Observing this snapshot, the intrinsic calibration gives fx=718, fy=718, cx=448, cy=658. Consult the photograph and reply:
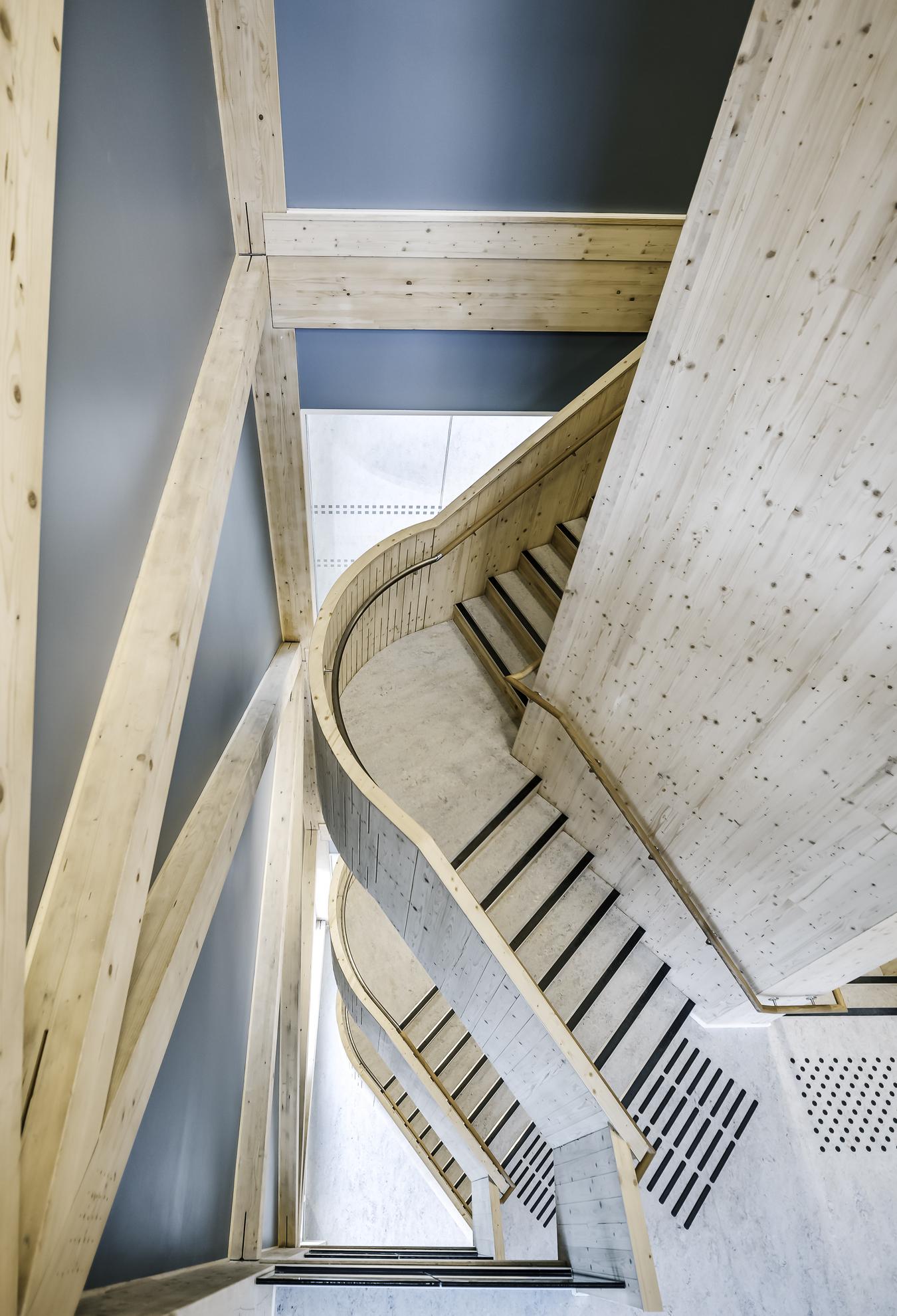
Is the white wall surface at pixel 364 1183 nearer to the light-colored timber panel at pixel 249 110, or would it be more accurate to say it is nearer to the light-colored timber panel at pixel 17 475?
the light-colored timber panel at pixel 17 475

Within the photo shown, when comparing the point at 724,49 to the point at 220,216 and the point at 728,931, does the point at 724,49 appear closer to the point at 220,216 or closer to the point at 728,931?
the point at 220,216

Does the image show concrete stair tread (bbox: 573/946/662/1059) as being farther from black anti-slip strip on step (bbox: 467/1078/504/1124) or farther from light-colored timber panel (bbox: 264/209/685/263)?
light-colored timber panel (bbox: 264/209/685/263)

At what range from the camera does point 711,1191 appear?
433 cm

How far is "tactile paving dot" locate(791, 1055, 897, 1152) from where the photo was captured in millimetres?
4684

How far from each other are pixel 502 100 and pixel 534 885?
4.69 m

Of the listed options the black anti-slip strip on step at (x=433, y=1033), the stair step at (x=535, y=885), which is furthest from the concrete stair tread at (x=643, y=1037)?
the black anti-slip strip on step at (x=433, y=1033)

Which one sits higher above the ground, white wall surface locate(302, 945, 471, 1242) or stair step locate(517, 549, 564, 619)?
stair step locate(517, 549, 564, 619)

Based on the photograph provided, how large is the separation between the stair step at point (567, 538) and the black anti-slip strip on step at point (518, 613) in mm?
595

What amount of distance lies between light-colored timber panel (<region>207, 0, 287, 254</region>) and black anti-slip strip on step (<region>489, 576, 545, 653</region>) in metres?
2.69

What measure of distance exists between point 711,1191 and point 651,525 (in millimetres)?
4050

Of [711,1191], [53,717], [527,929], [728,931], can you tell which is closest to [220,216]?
[53,717]

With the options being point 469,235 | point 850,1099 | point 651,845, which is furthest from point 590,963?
point 469,235

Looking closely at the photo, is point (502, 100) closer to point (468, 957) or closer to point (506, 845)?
point (506, 845)

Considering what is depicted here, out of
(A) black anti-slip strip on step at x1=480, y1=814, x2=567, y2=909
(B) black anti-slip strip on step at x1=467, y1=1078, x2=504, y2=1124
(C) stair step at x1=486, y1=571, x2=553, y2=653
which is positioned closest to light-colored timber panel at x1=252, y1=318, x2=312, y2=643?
(C) stair step at x1=486, y1=571, x2=553, y2=653
